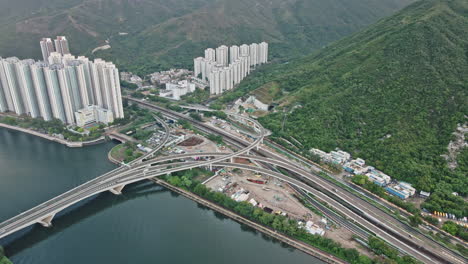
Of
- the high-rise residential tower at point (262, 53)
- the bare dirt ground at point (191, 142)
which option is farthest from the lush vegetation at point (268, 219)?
the high-rise residential tower at point (262, 53)

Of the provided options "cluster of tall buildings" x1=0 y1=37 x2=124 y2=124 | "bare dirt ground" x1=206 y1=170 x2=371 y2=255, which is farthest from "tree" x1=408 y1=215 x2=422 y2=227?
"cluster of tall buildings" x1=0 y1=37 x2=124 y2=124

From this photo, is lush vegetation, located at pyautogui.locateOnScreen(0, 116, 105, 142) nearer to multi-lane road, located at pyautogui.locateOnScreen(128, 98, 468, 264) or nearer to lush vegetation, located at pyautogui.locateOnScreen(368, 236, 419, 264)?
multi-lane road, located at pyautogui.locateOnScreen(128, 98, 468, 264)

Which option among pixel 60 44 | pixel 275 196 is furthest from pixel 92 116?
pixel 275 196

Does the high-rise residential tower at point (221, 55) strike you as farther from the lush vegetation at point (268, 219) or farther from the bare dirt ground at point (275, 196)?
the lush vegetation at point (268, 219)

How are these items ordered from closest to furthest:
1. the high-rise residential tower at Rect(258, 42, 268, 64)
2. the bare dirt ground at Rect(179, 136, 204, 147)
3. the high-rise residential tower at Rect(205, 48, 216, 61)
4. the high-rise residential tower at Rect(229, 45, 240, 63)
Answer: the bare dirt ground at Rect(179, 136, 204, 147), the high-rise residential tower at Rect(205, 48, 216, 61), the high-rise residential tower at Rect(229, 45, 240, 63), the high-rise residential tower at Rect(258, 42, 268, 64)

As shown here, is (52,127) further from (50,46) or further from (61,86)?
(50,46)

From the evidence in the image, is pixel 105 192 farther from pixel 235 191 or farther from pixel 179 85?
pixel 179 85

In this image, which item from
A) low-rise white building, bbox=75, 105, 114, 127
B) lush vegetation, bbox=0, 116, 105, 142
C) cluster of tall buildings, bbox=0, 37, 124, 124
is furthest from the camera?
low-rise white building, bbox=75, 105, 114, 127
